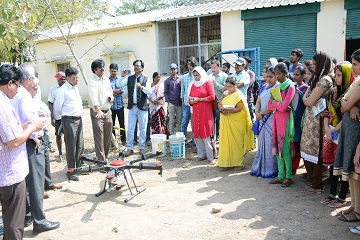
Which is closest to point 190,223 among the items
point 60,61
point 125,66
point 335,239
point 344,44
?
point 335,239

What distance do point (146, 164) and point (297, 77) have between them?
2.49 metres

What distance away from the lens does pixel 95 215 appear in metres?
3.98

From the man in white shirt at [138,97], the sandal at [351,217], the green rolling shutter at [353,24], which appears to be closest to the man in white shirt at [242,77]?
the man in white shirt at [138,97]

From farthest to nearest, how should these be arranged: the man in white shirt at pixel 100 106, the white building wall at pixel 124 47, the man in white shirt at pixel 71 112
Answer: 1. the white building wall at pixel 124 47
2. the man in white shirt at pixel 100 106
3. the man in white shirt at pixel 71 112

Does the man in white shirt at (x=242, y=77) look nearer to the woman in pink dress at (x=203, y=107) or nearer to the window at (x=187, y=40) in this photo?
the woman in pink dress at (x=203, y=107)

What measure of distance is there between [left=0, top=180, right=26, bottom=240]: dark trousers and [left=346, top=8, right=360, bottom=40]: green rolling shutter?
10172 millimetres

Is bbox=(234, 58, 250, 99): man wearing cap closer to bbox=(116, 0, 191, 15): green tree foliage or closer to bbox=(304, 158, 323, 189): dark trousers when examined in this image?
bbox=(304, 158, 323, 189): dark trousers

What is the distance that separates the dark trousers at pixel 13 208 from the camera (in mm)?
2791

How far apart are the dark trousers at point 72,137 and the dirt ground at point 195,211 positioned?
1.29ft

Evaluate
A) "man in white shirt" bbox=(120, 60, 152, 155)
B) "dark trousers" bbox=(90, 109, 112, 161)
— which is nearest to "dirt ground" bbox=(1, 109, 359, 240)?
"dark trousers" bbox=(90, 109, 112, 161)

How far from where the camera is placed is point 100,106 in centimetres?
564

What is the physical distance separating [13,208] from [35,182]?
2.23 ft

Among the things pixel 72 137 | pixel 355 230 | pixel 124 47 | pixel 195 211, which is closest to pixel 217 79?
pixel 72 137

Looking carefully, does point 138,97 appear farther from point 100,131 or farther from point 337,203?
point 337,203
